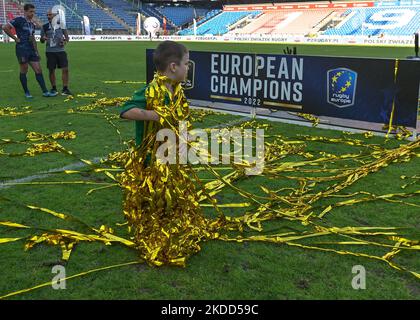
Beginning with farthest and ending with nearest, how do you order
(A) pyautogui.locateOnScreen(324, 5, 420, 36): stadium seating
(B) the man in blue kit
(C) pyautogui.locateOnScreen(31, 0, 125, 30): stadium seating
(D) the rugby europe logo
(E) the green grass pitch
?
1. (C) pyautogui.locateOnScreen(31, 0, 125, 30): stadium seating
2. (A) pyautogui.locateOnScreen(324, 5, 420, 36): stadium seating
3. (B) the man in blue kit
4. (D) the rugby europe logo
5. (E) the green grass pitch

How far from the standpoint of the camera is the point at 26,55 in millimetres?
10094

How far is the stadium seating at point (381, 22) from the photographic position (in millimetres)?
37875

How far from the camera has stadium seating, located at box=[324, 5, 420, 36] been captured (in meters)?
37.9

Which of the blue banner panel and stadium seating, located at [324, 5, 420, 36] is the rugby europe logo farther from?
stadium seating, located at [324, 5, 420, 36]

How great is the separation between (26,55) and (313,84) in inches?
254

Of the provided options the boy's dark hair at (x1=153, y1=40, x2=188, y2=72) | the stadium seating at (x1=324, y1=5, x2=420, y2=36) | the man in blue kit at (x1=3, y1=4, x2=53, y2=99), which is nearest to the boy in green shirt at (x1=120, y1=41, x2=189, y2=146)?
the boy's dark hair at (x1=153, y1=40, x2=188, y2=72)

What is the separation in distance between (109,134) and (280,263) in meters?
4.68

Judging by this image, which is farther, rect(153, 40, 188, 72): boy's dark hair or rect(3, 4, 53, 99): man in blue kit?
rect(3, 4, 53, 99): man in blue kit

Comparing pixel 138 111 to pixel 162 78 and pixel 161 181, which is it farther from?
pixel 161 181

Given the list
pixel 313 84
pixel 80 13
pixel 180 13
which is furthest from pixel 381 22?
pixel 313 84

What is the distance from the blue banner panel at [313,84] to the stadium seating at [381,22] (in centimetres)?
3249

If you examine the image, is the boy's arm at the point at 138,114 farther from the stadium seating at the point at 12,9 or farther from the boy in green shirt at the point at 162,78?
the stadium seating at the point at 12,9

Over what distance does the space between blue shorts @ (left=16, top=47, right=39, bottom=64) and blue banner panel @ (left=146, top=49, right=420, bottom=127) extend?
370 cm

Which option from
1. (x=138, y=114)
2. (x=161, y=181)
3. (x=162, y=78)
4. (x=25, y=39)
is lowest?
(x=161, y=181)
